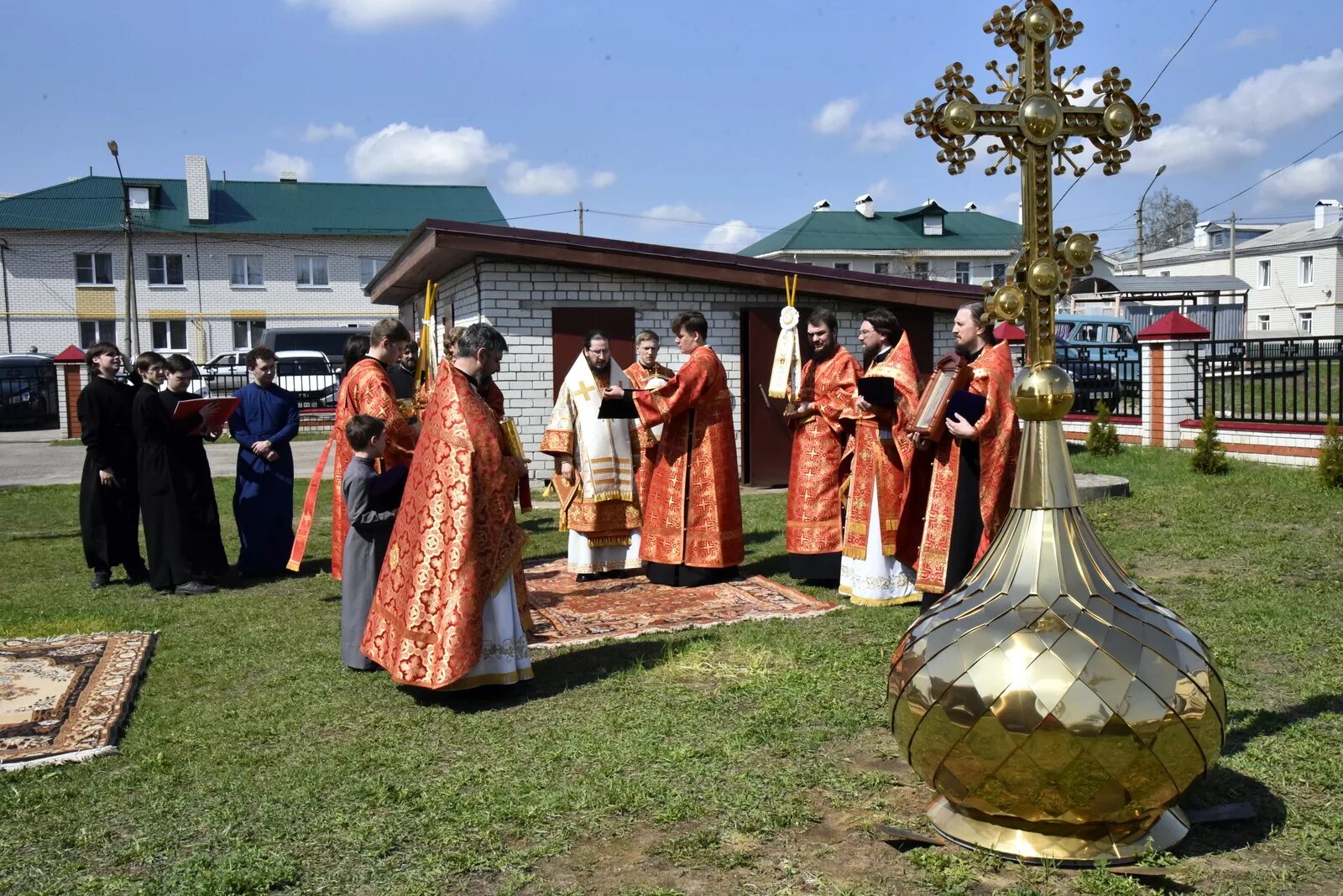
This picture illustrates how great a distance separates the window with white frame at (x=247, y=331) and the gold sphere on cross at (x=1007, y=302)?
1761 inches

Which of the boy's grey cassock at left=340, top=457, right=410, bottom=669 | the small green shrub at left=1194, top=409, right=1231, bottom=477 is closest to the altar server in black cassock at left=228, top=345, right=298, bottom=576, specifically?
the boy's grey cassock at left=340, top=457, right=410, bottom=669

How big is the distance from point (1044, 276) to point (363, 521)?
13.0 feet

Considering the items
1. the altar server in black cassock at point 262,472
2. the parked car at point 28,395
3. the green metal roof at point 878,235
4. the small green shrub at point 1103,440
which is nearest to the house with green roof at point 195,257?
the parked car at point 28,395

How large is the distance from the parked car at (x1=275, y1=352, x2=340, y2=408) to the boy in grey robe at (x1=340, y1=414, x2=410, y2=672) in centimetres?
2216

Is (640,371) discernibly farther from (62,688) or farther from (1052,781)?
(1052,781)

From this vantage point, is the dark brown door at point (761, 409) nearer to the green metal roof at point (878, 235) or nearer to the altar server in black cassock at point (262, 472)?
the altar server in black cassock at point (262, 472)

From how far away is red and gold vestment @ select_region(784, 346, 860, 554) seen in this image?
8516mm

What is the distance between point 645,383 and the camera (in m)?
9.06

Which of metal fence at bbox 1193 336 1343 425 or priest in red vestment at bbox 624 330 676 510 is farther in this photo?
metal fence at bbox 1193 336 1343 425

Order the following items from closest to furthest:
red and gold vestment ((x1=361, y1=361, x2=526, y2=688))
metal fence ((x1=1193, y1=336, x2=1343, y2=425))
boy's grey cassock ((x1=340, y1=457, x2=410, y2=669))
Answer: red and gold vestment ((x1=361, y1=361, x2=526, y2=688))
boy's grey cassock ((x1=340, y1=457, x2=410, y2=669))
metal fence ((x1=1193, y1=336, x2=1343, y2=425))

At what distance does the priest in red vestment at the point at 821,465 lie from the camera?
848cm

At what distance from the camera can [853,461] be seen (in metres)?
8.17

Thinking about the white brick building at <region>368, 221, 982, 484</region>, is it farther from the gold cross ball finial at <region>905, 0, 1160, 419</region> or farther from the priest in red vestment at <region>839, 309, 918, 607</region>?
the gold cross ball finial at <region>905, 0, 1160, 419</region>

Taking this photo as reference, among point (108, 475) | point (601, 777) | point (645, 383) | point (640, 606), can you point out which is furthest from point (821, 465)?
point (108, 475)
